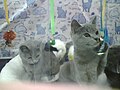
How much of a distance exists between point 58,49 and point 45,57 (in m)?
0.13

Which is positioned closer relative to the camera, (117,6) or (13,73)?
(13,73)

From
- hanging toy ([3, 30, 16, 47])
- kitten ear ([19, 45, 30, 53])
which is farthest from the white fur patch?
hanging toy ([3, 30, 16, 47])

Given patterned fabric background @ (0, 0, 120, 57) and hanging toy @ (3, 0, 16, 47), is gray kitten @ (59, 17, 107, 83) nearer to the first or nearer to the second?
patterned fabric background @ (0, 0, 120, 57)

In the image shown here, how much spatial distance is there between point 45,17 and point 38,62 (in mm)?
317

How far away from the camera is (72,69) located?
1078mm

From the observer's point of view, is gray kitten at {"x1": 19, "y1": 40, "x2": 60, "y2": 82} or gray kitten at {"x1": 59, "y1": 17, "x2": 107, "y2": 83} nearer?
gray kitten at {"x1": 59, "y1": 17, "x2": 107, "y2": 83}

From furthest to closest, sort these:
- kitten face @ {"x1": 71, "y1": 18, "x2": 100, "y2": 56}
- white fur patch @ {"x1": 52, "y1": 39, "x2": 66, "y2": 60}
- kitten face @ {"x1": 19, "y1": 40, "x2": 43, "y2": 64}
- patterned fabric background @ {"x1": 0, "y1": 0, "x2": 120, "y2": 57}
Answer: patterned fabric background @ {"x1": 0, "y1": 0, "x2": 120, "y2": 57} < white fur patch @ {"x1": 52, "y1": 39, "x2": 66, "y2": 60} < kitten face @ {"x1": 19, "y1": 40, "x2": 43, "y2": 64} < kitten face @ {"x1": 71, "y1": 18, "x2": 100, "y2": 56}

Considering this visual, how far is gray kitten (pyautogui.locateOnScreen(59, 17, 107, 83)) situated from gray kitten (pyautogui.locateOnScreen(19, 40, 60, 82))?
14 centimetres

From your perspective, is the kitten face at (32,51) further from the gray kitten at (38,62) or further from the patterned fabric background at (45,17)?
the patterned fabric background at (45,17)

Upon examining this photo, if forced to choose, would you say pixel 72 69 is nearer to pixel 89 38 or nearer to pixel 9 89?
pixel 89 38

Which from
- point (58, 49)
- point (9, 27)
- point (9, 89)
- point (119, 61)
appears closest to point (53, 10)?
point (58, 49)

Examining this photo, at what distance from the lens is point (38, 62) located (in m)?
1.11

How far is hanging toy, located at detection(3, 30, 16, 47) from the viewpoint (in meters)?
1.37

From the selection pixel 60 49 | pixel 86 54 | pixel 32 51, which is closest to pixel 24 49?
pixel 32 51
